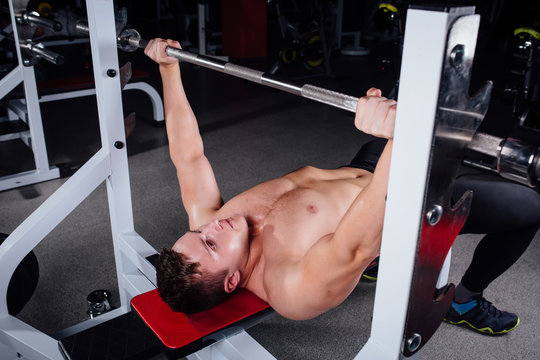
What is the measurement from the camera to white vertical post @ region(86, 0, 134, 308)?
1.42m

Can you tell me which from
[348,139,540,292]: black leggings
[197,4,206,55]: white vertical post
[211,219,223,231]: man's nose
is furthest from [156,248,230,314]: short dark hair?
[197,4,206,55]: white vertical post

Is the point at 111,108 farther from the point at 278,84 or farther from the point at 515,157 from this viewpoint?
the point at 515,157

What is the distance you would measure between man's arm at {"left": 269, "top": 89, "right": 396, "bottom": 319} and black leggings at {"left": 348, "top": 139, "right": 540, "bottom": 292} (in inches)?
21.3

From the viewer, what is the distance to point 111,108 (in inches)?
59.6

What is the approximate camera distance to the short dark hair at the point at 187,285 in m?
1.25

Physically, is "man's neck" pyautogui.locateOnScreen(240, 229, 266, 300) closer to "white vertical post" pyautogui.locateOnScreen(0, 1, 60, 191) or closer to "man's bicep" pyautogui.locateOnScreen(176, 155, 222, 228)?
"man's bicep" pyautogui.locateOnScreen(176, 155, 222, 228)

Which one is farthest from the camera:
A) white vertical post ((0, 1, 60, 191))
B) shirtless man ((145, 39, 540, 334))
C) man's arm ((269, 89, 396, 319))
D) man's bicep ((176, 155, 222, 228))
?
white vertical post ((0, 1, 60, 191))

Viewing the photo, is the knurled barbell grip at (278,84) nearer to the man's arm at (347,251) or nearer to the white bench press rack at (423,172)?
the man's arm at (347,251)

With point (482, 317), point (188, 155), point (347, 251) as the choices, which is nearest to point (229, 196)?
point (188, 155)

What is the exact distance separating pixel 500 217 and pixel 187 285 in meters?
0.91

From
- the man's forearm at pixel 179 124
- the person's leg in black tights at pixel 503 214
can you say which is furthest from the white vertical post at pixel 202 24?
the person's leg in black tights at pixel 503 214

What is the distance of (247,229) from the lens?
1.34m

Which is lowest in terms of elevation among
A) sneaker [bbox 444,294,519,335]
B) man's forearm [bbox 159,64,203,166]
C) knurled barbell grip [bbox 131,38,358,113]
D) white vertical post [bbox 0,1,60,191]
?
sneaker [bbox 444,294,519,335]

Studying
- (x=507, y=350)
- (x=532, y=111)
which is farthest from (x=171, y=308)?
(x=532, y=111)
